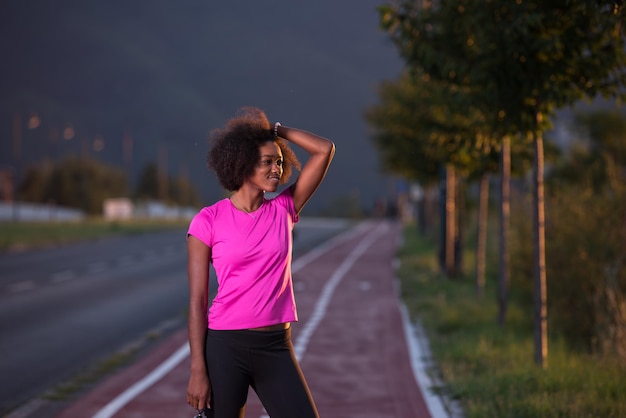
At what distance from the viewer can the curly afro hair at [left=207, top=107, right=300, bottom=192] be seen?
447cm

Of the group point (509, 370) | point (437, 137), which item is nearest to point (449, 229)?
point (437, 137)

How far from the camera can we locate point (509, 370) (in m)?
9.41

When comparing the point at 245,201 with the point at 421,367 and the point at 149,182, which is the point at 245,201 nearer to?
the point at 421,367

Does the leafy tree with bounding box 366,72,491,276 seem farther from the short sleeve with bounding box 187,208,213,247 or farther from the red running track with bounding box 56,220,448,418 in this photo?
the short sleeve with bounding box 187,208,213,247

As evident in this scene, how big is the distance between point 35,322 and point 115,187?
110 metres

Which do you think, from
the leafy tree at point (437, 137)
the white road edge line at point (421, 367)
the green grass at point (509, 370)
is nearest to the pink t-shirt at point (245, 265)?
the green grass at point (509, 370)

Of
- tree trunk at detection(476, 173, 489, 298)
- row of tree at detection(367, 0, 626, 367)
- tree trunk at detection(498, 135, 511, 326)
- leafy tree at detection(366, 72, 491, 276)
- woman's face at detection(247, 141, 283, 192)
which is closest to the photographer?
woman's face at detection(247, 141, 283, 192)

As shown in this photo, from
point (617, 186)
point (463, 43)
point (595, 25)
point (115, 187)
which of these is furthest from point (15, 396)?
point (115, 187)

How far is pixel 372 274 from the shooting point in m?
26.8

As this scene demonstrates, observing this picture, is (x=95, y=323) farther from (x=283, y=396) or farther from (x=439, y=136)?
(x=283, y=396)

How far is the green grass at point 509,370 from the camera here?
24.9ft

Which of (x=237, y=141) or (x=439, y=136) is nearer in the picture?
(x=237, y=141)

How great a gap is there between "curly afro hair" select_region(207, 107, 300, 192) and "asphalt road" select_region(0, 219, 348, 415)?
5.08 m

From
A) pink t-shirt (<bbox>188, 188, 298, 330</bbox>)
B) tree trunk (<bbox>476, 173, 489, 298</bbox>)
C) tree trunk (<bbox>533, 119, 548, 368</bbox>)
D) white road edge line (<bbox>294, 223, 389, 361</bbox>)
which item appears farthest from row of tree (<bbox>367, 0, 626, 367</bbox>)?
tree trunk (<bbox>476, 173, 489, 298</bbox>)
